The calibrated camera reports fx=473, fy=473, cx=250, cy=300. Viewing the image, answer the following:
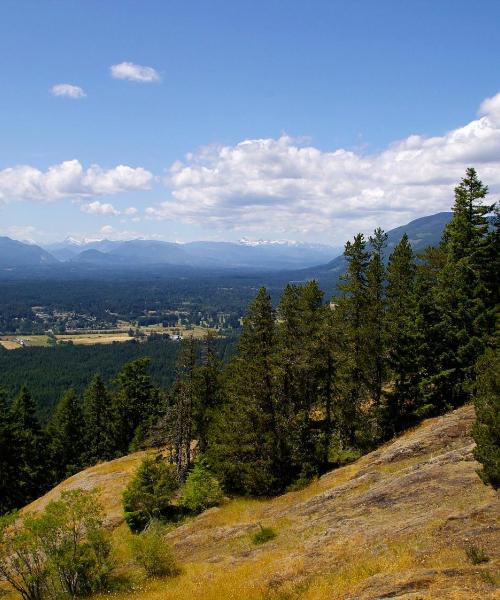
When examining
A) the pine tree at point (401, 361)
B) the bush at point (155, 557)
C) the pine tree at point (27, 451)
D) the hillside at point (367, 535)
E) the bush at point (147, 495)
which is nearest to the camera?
the hillside at point (367, 535)

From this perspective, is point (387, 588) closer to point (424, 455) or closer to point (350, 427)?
point (424, 455)

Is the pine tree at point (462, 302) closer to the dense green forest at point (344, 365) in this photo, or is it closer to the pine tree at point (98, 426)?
the dense green forest at point (344, 365)

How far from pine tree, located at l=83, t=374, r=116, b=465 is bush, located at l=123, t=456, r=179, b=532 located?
106ft

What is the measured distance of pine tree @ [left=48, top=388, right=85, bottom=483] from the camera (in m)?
66.3

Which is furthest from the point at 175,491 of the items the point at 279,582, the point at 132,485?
the point at 279,582

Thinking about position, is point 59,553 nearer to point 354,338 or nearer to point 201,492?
point 201,492

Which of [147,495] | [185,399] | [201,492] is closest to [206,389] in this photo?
[185,399]

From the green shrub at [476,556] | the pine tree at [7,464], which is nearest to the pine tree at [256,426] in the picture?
the green shrub at [476,556]

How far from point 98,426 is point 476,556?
62.6 metres

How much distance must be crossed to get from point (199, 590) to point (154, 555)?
4297mm

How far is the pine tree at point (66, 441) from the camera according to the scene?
66.3 m

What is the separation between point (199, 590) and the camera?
20.0 m

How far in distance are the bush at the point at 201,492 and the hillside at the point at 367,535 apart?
1.48 m

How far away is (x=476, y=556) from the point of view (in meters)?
14.9
